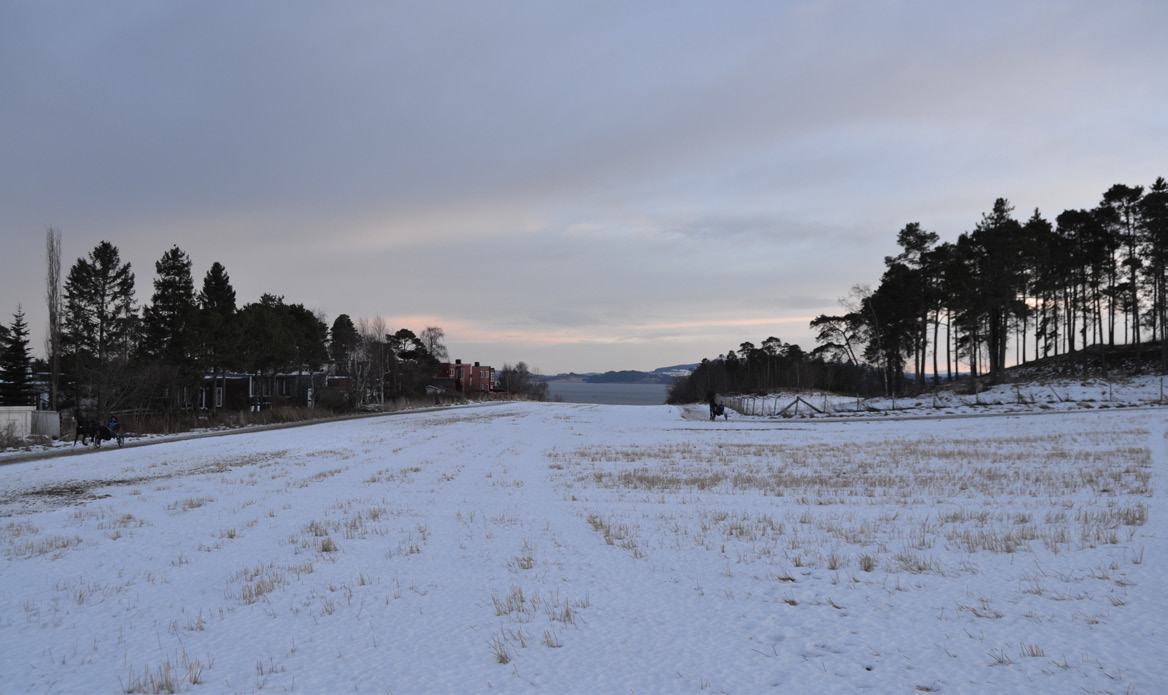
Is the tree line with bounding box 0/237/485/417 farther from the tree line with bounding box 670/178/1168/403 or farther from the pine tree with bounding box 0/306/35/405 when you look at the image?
the tree line with bounding box 670/178/1168/403

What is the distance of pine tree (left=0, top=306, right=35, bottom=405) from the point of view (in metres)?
55.2

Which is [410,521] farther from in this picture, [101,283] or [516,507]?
[101,283]

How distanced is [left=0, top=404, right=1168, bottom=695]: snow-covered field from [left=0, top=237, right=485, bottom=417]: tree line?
30.7 m

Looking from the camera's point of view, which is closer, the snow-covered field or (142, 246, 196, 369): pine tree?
the snow-covered field

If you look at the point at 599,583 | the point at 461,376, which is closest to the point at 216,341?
the point at 599,583

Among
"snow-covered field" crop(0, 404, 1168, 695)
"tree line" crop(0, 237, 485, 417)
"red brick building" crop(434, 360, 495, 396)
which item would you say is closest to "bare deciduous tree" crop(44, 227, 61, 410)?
"tree line" crop(0, 237, 485, 417)

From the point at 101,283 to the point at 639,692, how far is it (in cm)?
5787

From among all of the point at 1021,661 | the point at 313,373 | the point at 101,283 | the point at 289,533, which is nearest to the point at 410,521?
the point at 289,533

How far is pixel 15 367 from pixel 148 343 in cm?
2236

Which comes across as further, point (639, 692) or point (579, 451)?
point (579, 451)

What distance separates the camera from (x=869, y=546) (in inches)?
312

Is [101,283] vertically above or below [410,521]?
above

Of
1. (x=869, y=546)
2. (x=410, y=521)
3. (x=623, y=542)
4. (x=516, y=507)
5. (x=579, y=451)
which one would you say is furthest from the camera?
(x=579, y=451)

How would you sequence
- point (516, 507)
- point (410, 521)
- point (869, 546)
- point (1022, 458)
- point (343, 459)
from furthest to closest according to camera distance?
point (343, 459) < point (1022, 458) < point (516, 507) < point (410, 521) < point (869, 546)
